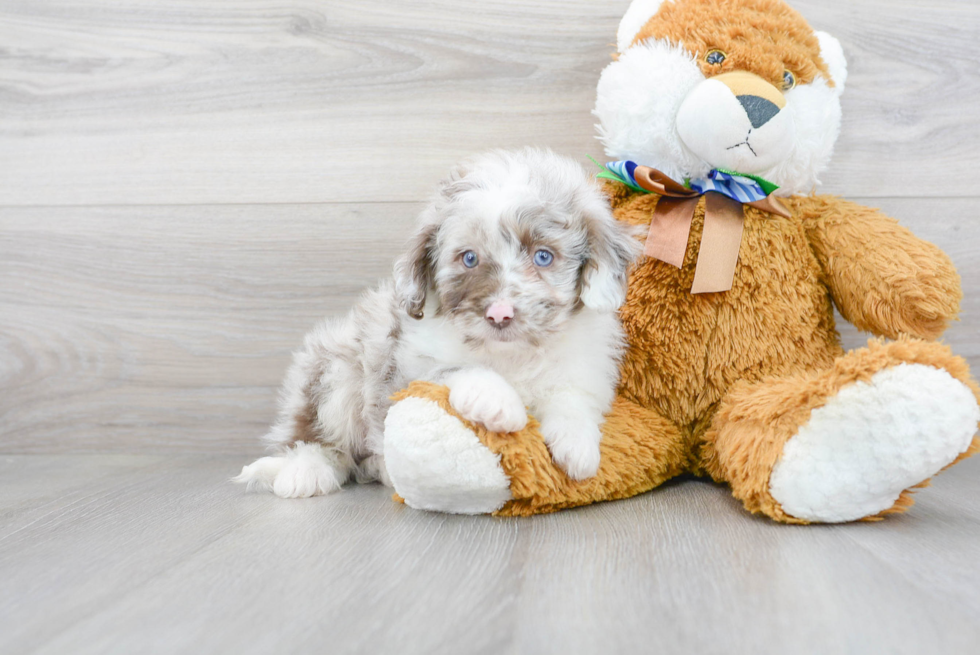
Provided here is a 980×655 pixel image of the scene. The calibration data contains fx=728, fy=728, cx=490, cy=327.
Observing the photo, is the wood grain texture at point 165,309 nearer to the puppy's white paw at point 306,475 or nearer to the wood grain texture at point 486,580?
the puppy's white paw at point 306,475

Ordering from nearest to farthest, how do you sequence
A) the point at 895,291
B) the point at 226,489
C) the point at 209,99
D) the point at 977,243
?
the point at 895,291 < the point at 226,489 < the point at 977,243 < the point at 209,99

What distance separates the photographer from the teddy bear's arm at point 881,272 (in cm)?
137

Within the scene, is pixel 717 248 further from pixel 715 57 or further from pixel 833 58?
pixel 833 58

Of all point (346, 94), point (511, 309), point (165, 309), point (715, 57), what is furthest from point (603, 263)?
point (165, 309)

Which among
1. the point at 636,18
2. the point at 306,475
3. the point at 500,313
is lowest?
the point at 306,475

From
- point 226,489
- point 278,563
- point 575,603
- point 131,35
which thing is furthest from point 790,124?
point 131,35

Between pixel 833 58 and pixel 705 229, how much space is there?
1.70 feet

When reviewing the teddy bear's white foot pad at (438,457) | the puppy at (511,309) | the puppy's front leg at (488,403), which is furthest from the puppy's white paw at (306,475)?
the puppy's front leg at (488,403)

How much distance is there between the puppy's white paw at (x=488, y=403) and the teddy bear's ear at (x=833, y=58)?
3.28 feet

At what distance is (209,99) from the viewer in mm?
1926

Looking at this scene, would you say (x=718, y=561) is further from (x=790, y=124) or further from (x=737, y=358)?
(x=790, y=124)

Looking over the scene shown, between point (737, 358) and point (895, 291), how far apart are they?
0.31 m

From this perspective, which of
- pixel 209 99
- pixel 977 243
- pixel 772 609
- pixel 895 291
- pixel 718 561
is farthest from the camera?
pixel 209 99

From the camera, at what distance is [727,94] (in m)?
1.38
